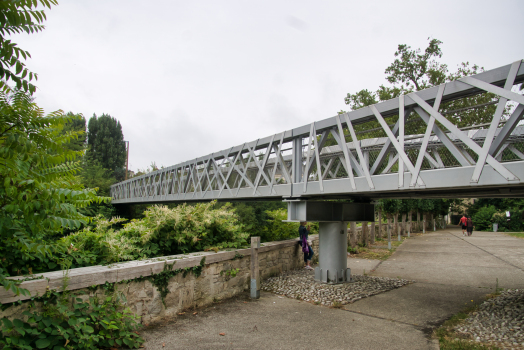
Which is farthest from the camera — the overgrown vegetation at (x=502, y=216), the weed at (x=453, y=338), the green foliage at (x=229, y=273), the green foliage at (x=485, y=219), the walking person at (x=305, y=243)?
the green foliage at (x=485, y=219)

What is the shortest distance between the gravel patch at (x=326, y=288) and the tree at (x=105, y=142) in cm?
5286

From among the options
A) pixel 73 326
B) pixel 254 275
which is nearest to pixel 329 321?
pixel 254 275

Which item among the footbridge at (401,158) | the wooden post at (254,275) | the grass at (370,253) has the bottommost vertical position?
the grass at (370,253)

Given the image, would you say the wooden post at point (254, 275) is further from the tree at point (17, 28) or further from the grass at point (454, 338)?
the tree at point (17, 28)

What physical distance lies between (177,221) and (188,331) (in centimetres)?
235

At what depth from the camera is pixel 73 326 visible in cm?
399

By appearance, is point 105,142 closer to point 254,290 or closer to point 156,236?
point 156,236

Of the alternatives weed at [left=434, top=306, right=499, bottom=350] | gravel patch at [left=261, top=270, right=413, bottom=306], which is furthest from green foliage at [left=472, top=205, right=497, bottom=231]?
weed at [left=434, top=306, right=499, bottom=350]

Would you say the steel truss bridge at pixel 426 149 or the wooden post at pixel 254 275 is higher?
the steel truss bridge at pixel 426 149

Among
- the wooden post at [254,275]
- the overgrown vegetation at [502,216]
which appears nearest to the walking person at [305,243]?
the wooden post at [254,275]

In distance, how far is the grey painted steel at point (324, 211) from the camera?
816 centimetres

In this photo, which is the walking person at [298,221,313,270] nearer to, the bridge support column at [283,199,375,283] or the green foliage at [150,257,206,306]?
the bridge support column at [283,199,375,283]

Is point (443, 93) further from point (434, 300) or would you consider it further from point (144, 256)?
point (144, 256)

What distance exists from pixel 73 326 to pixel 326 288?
5457 mm
